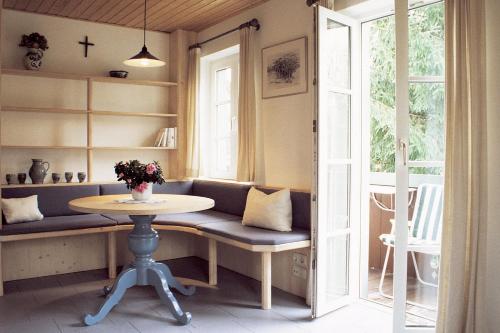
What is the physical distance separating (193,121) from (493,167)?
10.4 feet

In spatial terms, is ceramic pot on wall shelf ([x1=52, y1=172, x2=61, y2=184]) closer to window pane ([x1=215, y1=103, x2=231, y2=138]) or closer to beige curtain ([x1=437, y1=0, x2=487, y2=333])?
window pane ([x1=215, y1=103, x2=231, y2=138])

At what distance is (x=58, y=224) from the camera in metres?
3.81

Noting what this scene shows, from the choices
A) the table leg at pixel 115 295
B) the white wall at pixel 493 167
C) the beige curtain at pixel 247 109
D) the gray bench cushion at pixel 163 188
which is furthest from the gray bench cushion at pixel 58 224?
the white wall at pixel 493 167

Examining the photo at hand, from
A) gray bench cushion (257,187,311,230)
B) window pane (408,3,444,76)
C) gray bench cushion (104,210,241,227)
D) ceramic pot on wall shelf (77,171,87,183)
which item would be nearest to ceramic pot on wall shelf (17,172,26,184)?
ceramic pot on wall shelf (77,171,87,183)

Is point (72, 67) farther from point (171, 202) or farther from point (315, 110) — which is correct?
point (315, 110)

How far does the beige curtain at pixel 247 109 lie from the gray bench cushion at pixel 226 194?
0.15m

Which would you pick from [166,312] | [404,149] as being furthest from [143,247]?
[404,149]

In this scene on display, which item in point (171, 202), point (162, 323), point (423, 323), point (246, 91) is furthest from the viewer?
point (246, 91)

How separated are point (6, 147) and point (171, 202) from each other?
1.89 meters

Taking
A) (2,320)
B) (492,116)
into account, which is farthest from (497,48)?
(2,320)

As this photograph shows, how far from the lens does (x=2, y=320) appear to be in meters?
3.08

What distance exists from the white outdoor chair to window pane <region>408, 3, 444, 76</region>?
70cm

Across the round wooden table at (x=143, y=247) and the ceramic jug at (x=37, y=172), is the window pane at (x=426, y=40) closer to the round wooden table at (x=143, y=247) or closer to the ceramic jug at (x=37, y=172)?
the round wooden table at (x=143, y=247)

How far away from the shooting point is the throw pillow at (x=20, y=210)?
3.79 metres
